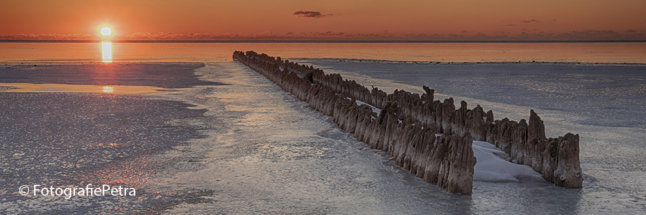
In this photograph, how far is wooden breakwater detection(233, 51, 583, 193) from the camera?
4.95 meters

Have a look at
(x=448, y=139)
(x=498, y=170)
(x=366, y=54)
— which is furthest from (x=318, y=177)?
(x=366, y=54)

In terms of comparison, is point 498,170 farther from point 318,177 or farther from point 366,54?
point 366,54

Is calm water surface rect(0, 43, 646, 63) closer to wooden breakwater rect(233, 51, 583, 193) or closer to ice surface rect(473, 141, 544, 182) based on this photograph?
wooden breakwater rect(233, 51, 583, 193)

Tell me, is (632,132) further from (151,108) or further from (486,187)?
(151,108)

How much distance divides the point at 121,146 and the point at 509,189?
4934 mm

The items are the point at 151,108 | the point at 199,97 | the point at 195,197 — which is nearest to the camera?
the point at 195,197

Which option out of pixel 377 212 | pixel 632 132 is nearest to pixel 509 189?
pixel 377 212

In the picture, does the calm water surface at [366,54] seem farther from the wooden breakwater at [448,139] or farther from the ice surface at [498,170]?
the ice surface at [498,170]

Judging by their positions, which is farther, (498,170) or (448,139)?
(498,170)

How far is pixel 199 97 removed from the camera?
12539 mm

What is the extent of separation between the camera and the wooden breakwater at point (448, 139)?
4953mm

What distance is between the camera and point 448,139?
5102 millimetres

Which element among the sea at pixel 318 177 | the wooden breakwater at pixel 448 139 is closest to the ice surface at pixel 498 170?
the sea at pixel 318 177

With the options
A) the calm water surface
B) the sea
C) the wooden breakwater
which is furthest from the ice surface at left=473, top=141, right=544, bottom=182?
the calm water surface
